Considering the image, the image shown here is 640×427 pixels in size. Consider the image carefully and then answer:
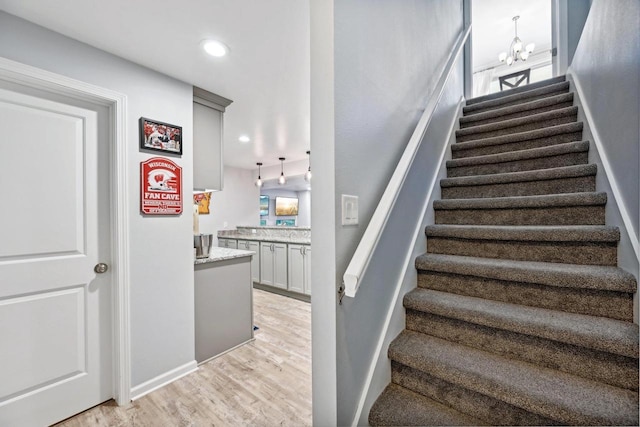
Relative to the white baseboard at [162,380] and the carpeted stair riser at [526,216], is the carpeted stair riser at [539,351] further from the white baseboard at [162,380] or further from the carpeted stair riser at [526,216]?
the white baseboard at [162,380]

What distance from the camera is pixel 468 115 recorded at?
9.45 feet

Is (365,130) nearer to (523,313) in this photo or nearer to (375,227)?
(375,227)

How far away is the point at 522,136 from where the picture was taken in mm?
2064

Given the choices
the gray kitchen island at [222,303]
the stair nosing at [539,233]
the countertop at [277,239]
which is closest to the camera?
the stair nosing at [539,233]

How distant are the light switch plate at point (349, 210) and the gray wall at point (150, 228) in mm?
1623

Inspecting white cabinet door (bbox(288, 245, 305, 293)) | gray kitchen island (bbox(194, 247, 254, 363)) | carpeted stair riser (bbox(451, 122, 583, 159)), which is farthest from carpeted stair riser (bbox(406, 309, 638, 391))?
white cabinet door (bbox(288, 245, 305, 293))

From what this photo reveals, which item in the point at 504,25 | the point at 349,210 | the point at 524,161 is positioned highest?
the point at 504,25

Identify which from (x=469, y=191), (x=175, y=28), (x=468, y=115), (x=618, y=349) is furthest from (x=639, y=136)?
(x=175, y=28)

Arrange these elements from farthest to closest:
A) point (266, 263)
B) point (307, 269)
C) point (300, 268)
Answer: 1. point (266, 263)
2. point (300, 268)
3. point (307, 269)

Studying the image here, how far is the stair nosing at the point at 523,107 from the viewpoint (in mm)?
2188

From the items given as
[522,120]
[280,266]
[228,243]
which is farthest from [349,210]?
[228,243]

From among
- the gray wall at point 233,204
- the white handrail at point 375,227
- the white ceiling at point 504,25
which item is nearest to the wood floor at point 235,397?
the white handrail at point 375,227

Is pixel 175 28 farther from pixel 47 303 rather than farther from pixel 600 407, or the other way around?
pixel 600 407

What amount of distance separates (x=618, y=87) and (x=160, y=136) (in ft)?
9.18
